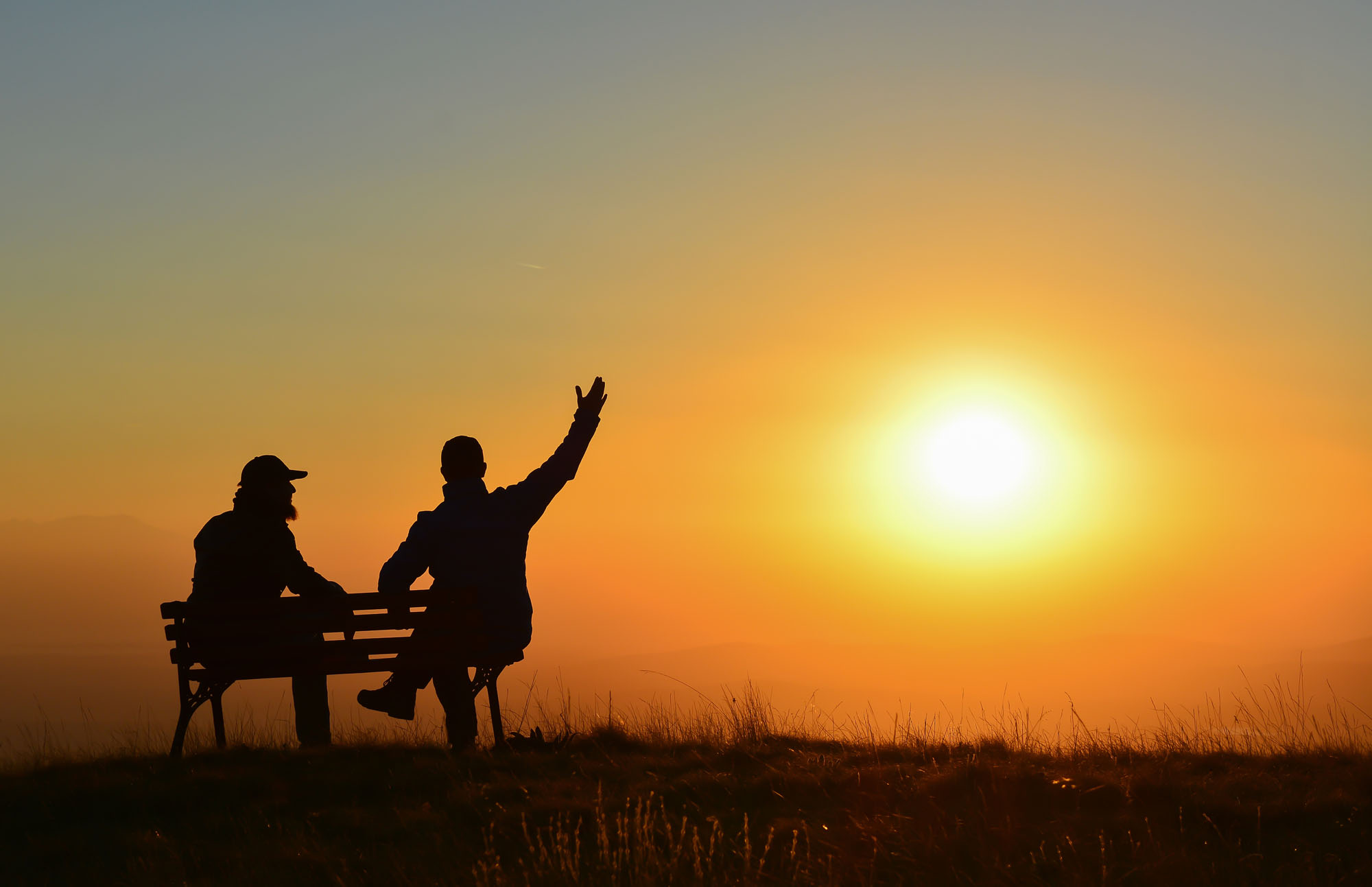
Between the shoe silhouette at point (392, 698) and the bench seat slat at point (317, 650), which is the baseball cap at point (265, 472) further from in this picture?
the shoe silhouette at point (392, 698)

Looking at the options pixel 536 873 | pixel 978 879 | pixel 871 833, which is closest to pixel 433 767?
pixel 536 873

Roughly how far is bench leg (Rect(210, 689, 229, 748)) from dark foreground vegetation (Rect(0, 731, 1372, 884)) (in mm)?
571

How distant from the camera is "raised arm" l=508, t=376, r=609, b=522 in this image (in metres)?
9.09

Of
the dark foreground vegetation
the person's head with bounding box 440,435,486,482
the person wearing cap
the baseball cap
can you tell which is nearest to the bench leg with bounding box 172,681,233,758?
the dark foreground vegetation

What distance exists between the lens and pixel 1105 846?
5688 mm

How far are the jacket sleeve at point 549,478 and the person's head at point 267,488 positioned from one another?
1.88m

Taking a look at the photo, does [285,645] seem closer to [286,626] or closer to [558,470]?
[286,626]

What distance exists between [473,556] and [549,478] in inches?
34.7

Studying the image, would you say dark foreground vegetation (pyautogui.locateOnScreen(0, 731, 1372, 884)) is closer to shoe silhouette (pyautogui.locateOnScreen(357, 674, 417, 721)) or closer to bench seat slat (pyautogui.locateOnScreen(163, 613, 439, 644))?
shoe silhouette (pyautogui.locateOnScreen(357, 674, 417, 721))

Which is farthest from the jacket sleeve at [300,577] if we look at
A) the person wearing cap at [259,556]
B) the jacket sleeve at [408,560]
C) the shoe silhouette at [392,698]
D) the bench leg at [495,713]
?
the bench leg at [495,713]

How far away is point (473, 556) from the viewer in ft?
29.7

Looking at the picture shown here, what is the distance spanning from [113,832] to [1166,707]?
304 inches

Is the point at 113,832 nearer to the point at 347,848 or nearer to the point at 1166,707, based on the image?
the point at 347,848

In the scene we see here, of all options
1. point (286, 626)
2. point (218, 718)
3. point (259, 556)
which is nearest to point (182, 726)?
point (218, 718)
